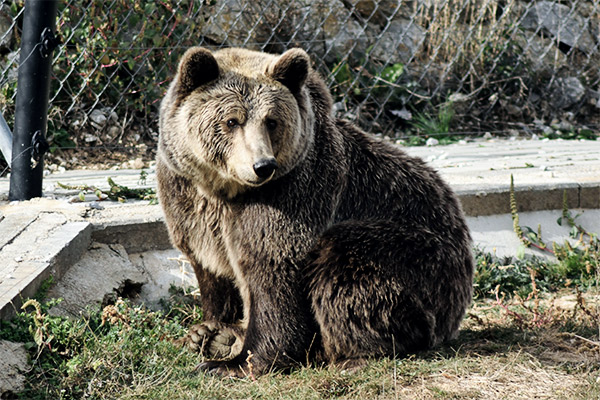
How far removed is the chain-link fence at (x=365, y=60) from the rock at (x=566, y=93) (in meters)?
0.02

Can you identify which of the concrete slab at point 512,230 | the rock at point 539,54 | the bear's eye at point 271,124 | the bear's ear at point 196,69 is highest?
the bear's ear at point 196,69

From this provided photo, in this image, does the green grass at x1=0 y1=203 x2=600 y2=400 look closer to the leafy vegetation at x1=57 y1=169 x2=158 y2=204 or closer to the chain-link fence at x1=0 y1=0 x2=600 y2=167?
the leafy vegetation at x1=57 y1=169 x2=158 y2=204

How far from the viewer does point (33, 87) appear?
17.7 feet

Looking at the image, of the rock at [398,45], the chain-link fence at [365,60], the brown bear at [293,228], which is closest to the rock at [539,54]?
the chain-link fence at [365,60]

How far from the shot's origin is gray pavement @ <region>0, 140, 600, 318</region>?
14.9 ft

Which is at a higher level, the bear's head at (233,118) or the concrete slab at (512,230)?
the bear's head at (233,118)

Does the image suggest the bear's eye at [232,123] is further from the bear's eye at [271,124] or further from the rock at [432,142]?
the rock at [432,142]

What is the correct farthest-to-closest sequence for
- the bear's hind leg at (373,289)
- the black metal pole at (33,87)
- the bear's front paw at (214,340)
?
the black metal pole at (33,87), the bear's front paw at (214,340), the bear's hind leg at (373,289)

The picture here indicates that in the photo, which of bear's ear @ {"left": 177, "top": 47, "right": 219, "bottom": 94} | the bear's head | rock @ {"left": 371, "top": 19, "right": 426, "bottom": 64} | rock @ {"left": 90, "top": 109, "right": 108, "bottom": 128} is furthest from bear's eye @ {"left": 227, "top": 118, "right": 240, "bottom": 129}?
rock @ {"left": 371, "top": 19, "right": 426, "bottom": 64}

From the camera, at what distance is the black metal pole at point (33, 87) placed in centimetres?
537

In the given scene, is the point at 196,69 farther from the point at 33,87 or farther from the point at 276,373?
the point at 33,87

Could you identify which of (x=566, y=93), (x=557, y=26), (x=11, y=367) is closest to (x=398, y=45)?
(x=566, y=93)

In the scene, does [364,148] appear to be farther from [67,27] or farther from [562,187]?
[67,27]

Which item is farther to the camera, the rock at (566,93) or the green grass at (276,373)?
the rock at (566,93)
